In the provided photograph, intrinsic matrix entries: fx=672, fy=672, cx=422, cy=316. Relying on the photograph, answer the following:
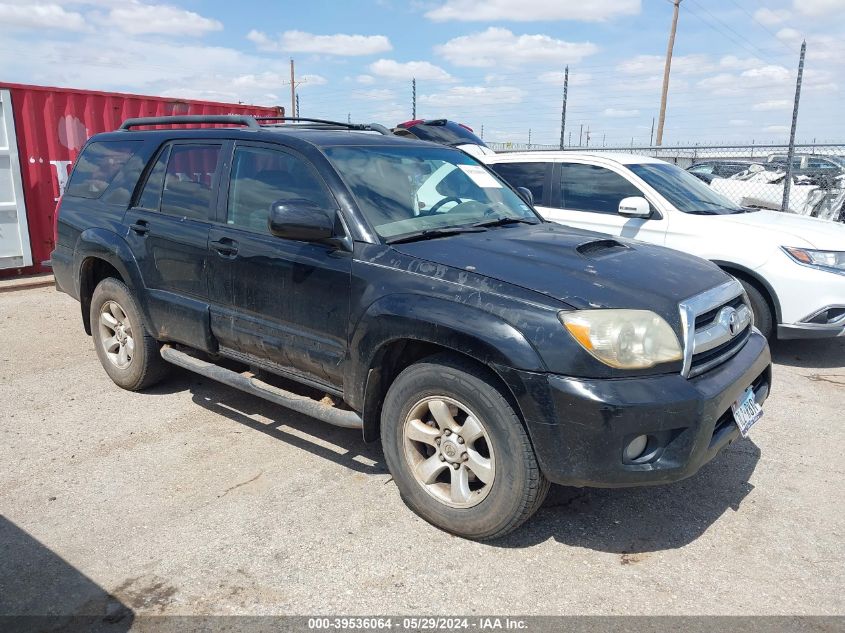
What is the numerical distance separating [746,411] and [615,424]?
972mm

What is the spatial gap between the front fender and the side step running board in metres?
0.11

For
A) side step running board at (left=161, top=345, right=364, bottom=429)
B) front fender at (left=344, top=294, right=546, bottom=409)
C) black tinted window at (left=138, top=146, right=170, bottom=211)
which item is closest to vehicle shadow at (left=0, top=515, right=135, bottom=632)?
side step running board at (left=161, top=345, right=364, bottom=429)

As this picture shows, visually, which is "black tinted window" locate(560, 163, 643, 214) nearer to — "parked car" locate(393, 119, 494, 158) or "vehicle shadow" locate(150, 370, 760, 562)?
"parked car" locate(393, 119, 494, 158)

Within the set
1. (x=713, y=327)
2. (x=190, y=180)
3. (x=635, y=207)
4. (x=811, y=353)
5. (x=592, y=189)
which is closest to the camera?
(x=713, y=327)

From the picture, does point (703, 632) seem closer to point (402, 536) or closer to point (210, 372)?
point (402, 536)

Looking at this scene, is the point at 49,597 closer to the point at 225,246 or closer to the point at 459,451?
the point at 459,451

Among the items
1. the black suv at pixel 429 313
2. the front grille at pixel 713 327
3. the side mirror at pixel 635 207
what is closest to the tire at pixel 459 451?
the black suv at pixel 429 313

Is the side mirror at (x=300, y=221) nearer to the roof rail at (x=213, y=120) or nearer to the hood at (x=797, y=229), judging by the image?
the roof rail at (x=213, y=120)

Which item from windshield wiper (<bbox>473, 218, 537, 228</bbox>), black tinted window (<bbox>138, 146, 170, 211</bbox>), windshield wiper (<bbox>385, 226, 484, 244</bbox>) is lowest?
windshield wiper (<bbox>385, 226, 484, 244</bbox>)

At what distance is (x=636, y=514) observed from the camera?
3.45 metres

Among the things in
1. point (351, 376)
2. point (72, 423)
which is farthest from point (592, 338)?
point (72, 423)

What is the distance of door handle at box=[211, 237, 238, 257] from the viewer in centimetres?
395

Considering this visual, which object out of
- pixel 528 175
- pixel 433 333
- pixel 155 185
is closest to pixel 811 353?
pixel 528 175

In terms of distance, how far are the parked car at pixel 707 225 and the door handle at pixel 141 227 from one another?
12.9 ft
